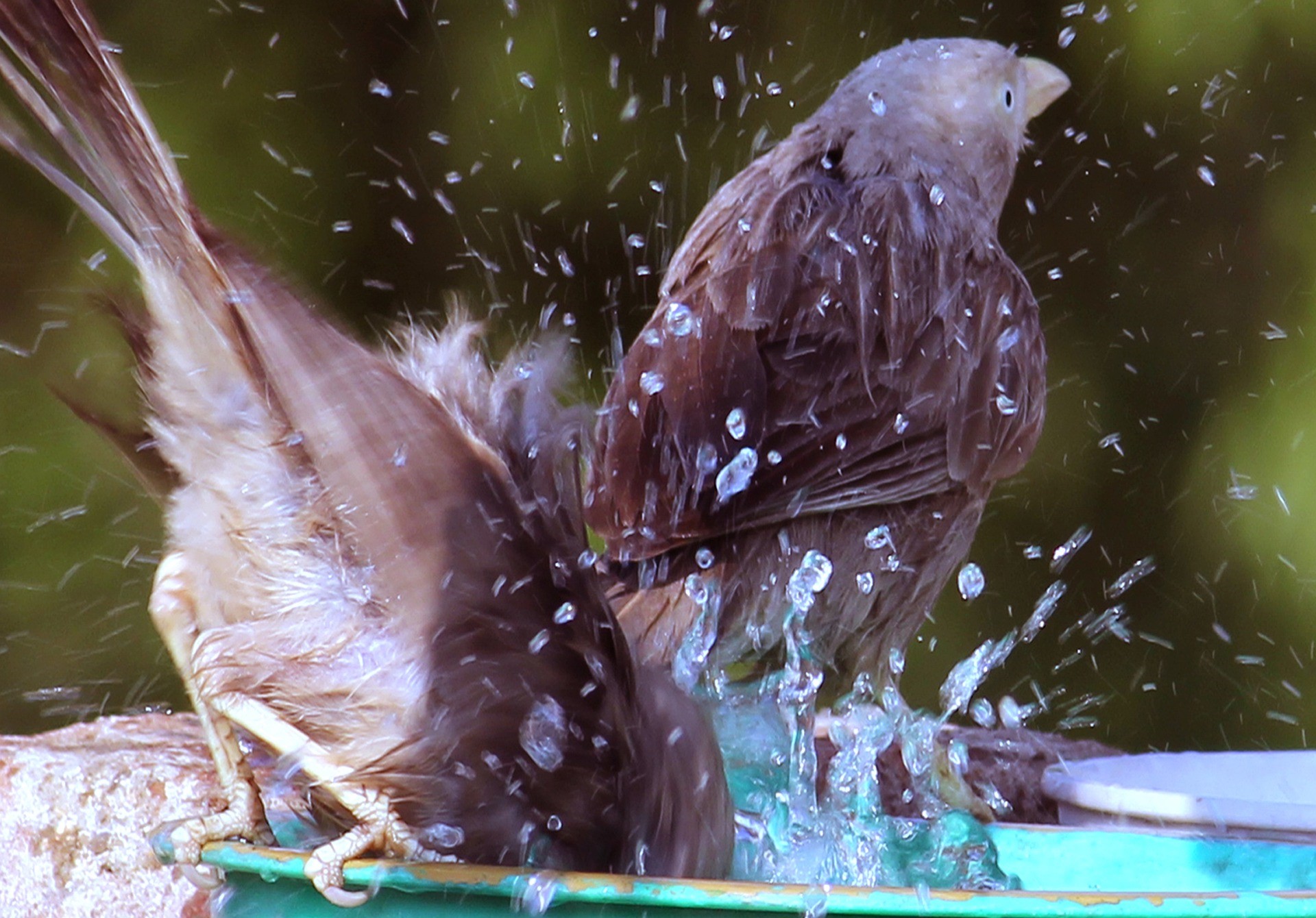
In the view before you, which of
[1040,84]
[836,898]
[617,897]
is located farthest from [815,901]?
[1040,84]

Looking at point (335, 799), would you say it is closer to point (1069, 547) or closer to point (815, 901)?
point (815, 901)

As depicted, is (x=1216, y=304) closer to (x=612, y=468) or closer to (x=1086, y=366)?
(x=1086, y=366)

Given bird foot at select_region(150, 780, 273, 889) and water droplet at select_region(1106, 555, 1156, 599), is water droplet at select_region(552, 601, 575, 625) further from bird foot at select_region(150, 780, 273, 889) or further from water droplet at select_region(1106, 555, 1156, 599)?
water droplet at select_region(1106, 555, 1156, 599)

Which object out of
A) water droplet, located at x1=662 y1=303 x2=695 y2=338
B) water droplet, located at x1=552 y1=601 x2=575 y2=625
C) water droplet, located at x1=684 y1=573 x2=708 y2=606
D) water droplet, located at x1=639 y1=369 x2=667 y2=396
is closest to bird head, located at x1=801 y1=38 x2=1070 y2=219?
water droplet, located at x1=662 y1=303 x2=695 y2=338

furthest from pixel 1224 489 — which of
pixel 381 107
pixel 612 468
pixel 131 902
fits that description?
pixel 131 902

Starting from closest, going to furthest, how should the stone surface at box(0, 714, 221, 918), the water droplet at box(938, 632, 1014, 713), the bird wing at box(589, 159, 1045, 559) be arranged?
the stone surface at box(0, 714, 221, 918) < the bird wing at box(589, 159, 1045, 559) < the water droplet at box(938, 632, 1014, 713)

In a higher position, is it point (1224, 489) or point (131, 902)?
point (131, 902)

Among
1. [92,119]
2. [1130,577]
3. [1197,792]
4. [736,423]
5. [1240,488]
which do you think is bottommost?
[1130,577]
